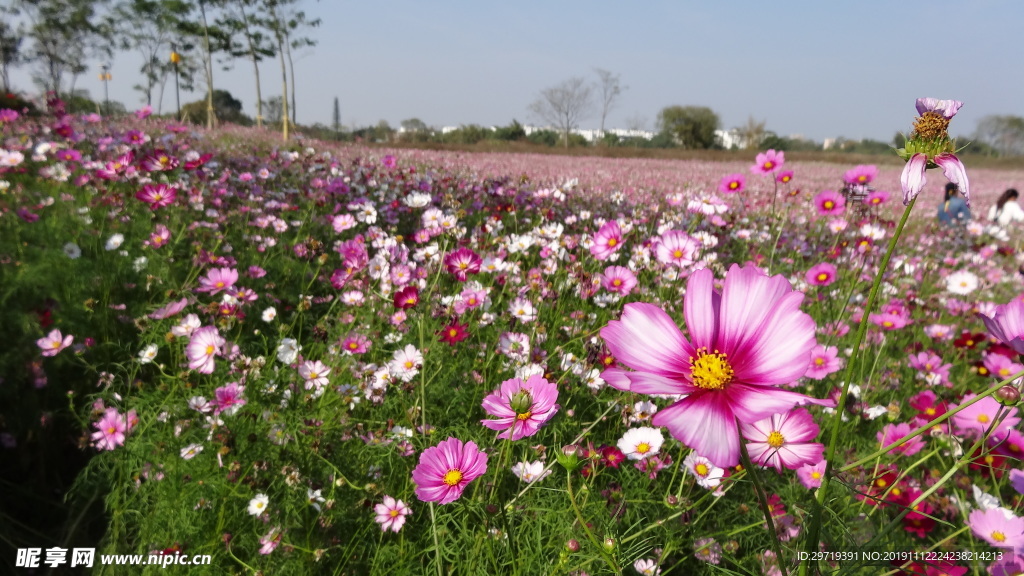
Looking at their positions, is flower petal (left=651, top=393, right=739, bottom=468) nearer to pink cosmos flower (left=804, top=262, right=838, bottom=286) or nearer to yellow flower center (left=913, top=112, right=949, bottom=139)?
yellow flower center (left=913, top=112, right=949, bottom=139)

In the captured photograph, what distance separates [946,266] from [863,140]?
64.0 m

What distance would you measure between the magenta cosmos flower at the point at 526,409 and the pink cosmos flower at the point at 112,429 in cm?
116

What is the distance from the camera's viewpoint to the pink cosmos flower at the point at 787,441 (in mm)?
653

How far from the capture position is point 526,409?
2.18ft

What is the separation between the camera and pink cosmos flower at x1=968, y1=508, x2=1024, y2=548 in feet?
2.71

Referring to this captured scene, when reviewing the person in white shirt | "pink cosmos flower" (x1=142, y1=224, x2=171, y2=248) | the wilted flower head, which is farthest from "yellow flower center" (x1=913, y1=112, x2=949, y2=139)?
the person in white shirt

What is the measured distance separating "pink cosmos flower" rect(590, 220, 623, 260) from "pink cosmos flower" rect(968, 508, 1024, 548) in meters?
0.88

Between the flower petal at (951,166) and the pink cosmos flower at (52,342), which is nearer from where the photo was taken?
the flower petal at (951,166)

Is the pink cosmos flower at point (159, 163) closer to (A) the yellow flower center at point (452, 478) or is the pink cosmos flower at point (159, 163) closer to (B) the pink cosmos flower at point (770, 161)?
(A) the yellow flower center at point (452, 478)

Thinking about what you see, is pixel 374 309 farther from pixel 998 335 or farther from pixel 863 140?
pixel 863 140

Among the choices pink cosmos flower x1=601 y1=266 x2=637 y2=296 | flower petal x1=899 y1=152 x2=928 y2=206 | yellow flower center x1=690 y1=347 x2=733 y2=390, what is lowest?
pink cosmos flower x1=601 y1=266 x2=637 y2=296

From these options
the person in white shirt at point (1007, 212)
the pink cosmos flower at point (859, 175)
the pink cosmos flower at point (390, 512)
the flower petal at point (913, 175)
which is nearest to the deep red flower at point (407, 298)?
the pink cosmos flower at point (390, 512)

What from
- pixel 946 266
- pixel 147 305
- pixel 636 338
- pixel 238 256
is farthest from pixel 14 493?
pixel 946 266

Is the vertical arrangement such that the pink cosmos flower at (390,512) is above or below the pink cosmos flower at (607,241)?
below
